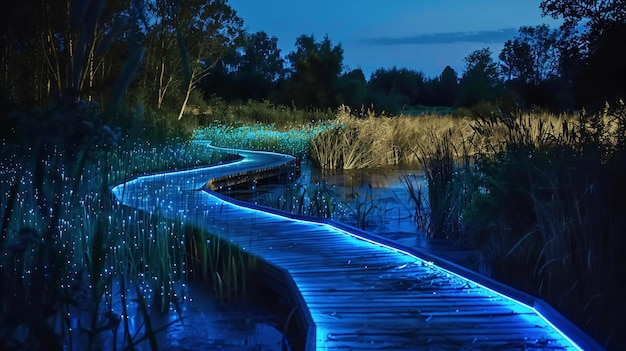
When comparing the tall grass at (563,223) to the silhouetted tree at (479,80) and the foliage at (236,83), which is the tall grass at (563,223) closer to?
the silhouetted tree at (479,80)

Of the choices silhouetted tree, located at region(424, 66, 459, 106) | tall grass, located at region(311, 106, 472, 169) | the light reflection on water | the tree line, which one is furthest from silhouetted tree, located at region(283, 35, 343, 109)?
the light reflection on water

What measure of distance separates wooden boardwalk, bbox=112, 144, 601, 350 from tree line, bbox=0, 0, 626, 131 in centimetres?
148

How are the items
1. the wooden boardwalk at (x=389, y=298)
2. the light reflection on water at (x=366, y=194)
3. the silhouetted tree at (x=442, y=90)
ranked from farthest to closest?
the silhouetted tree at (x=442, y=90) < the light reflection on water at (x=366, y=194) < the wooden boardwalk at (x=389, y=298)

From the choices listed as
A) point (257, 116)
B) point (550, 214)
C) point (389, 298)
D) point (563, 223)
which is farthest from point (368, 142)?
point (257, 116)

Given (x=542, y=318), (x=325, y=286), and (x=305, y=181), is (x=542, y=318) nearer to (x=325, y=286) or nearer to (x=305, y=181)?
(x=325, y=286)

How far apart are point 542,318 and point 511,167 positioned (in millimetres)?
2132

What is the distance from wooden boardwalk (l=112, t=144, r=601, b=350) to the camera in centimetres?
309

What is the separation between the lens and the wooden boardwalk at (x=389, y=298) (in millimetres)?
3086

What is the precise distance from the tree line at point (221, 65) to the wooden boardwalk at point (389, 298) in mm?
1484

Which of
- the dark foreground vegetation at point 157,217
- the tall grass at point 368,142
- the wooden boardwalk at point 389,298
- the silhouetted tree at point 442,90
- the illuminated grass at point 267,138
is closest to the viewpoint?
the dark foreground vegetation at point 157,217

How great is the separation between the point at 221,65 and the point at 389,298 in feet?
111

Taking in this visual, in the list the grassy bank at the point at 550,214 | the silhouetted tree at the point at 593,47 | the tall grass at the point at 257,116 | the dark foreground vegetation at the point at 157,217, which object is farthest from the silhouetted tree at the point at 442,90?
the silhouetted tree at the point at 593,47

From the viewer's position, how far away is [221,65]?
36.7m

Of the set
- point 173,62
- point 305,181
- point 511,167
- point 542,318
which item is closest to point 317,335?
point 542,318
